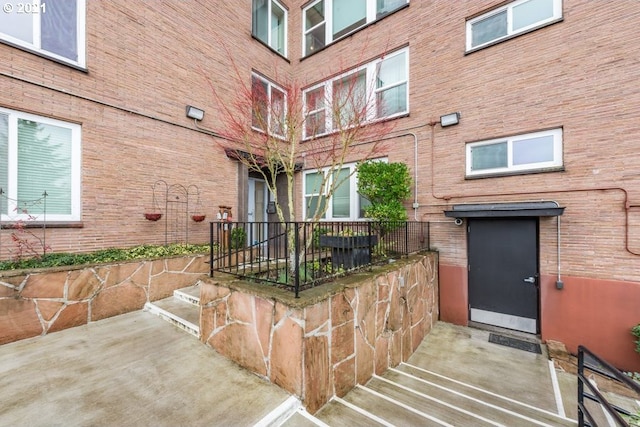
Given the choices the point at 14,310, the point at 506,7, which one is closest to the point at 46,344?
the point at 14,310

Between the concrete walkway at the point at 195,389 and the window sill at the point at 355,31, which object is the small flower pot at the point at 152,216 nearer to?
the concrete walkway at the point at 195,389

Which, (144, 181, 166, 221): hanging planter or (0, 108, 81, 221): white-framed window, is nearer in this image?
(0, 108, 81, 221): white-framed window

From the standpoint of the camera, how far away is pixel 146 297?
4.39 metres

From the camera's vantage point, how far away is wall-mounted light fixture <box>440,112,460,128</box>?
5.67 m

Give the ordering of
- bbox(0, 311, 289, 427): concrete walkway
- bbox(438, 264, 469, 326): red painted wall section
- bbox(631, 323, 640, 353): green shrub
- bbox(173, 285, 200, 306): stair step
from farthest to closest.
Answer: bbox(438, 264, 469, 326): red painted wall section → bbox(173, 285, 200, 306): stair step → bbox(631, 323, 640, 353): green shrub → bbox(0, 311, 289, 427): concrete walkway

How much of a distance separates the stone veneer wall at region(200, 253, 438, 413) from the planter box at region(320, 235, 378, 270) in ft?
0.88

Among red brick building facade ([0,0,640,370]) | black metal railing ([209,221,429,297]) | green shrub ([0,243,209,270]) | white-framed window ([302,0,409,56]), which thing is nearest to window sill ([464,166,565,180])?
red brick building facade ([0,0,640,370])

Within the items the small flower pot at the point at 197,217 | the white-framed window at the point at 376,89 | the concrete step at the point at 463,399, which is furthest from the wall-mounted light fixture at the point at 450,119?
the small flower pot at the point at 197,217

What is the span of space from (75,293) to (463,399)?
547cm

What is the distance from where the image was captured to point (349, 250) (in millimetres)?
3605

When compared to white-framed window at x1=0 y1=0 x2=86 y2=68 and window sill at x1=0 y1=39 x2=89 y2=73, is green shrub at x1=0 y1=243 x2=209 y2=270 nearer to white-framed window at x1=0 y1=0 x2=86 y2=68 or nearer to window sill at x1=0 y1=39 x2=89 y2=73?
window sill at x1=0 y1=39 x2=89 y2=73

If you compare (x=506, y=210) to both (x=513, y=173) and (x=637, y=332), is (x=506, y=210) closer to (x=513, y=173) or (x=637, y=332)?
(x=513, y=173)

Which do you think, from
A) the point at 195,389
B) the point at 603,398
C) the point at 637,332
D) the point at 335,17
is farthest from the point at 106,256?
the point at 335,17

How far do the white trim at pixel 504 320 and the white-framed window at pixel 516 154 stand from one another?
2.90m
